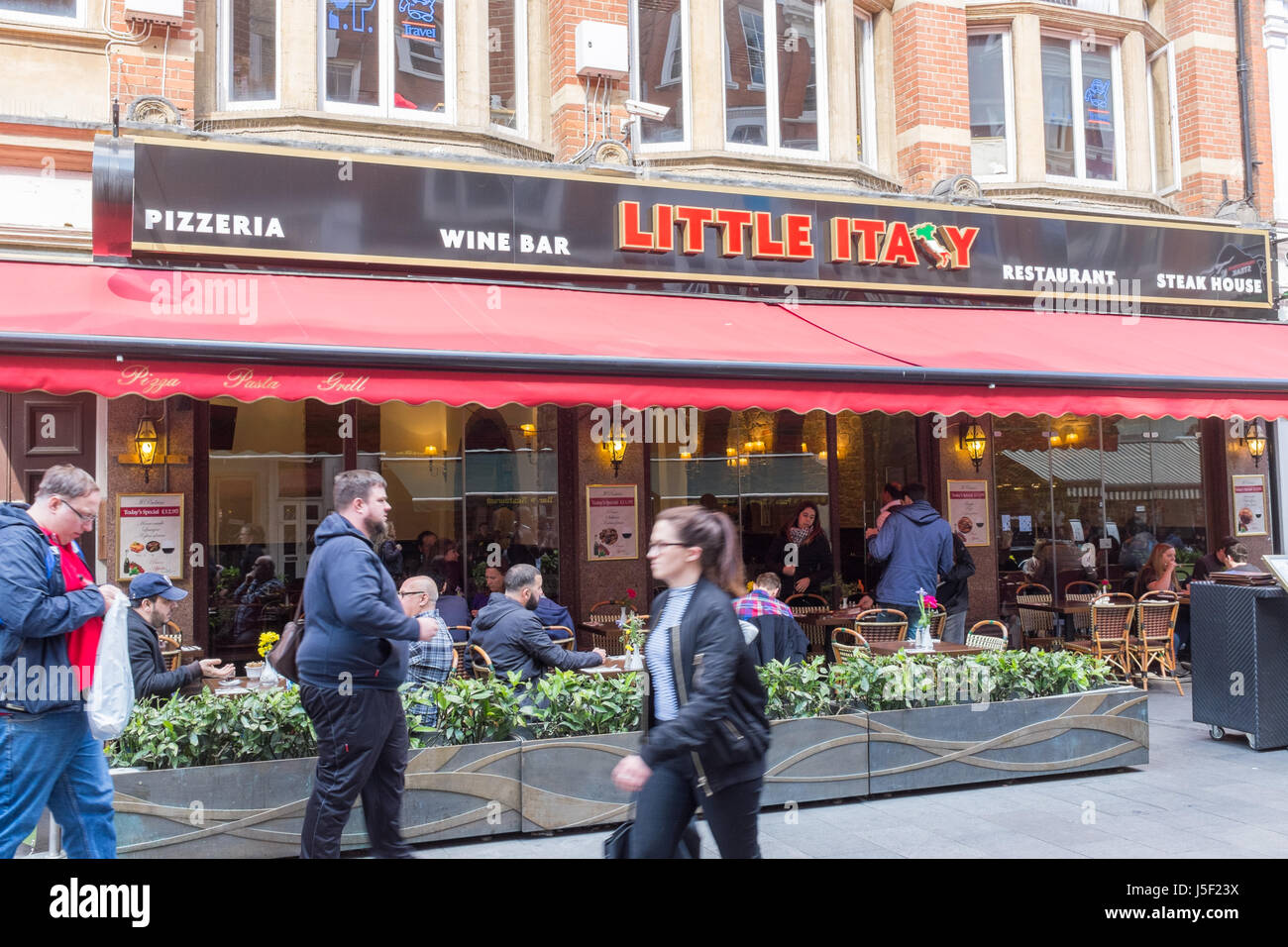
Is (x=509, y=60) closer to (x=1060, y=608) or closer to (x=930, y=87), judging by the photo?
(x=930, y=87)

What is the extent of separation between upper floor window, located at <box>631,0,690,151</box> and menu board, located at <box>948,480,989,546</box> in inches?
178

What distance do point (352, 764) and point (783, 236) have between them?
23.0 ft

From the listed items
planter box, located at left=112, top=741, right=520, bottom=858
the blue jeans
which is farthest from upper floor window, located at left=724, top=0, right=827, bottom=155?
the blue jeans

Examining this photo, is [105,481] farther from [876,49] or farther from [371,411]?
[876,49]

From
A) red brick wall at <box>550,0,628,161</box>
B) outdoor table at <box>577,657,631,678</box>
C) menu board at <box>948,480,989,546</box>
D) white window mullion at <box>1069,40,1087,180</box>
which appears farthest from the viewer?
white window mullion at <box>1069,40,1087,180</box>

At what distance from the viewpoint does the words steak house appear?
31.8 ft

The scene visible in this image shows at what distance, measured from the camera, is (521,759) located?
18.2ft

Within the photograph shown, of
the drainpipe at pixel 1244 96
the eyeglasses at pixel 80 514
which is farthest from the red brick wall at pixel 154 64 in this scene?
the drainpipe at pixel 1244 96

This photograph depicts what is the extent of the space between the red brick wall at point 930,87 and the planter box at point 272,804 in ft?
27.1

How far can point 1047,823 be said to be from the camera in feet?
18.6

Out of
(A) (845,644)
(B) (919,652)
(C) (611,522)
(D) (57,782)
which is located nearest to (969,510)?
(A) (845,644)

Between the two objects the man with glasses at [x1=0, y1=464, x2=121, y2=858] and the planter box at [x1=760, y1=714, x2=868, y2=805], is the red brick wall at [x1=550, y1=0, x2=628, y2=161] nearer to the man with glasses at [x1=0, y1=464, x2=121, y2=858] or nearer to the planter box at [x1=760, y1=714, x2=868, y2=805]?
the planter box at [x1=760, y1=714, x2=868, y2=805]

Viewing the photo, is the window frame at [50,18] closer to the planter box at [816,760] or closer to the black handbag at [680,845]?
the planter box at [816,760]
